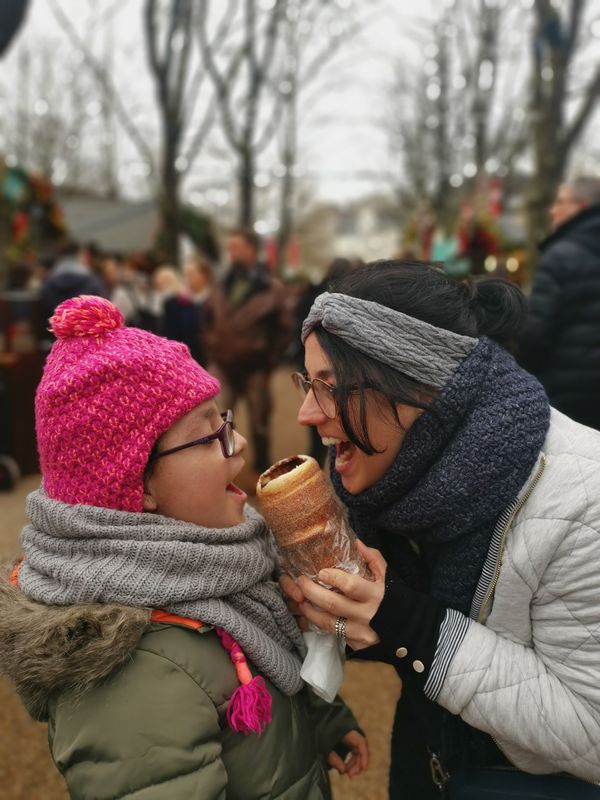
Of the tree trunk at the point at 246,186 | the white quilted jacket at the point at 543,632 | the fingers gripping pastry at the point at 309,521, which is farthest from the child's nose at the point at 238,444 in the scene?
the tree trunk at the point at 246,186

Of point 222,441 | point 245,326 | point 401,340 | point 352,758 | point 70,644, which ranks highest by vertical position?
point 401,340

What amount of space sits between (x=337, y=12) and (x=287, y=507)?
56.2ft

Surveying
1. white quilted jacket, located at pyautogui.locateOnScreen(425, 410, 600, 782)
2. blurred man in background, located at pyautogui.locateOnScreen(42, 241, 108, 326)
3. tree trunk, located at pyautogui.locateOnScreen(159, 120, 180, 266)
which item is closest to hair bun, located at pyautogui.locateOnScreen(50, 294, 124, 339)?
white quilted jacket, located at pyautogui.locateOnScreen(425, 410, 600, 782)

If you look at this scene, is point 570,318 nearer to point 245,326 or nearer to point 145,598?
point 145,598

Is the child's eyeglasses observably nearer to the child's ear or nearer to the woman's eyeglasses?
the child's ear

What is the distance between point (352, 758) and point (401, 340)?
125 centimetres

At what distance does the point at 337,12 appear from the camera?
16.2 m

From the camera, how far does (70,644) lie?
4.56 ft

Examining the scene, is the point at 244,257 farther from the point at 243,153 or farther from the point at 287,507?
the point at 243,153

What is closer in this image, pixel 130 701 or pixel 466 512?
pixel 130 701

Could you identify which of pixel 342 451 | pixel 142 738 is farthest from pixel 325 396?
pixel 142 738

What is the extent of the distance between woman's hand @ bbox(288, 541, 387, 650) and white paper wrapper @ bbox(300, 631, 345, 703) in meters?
0.08

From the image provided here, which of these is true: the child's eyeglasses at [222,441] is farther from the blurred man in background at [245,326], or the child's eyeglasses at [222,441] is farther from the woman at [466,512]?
the blurred man in background at [245,326]

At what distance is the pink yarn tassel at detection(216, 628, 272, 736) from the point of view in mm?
1451
